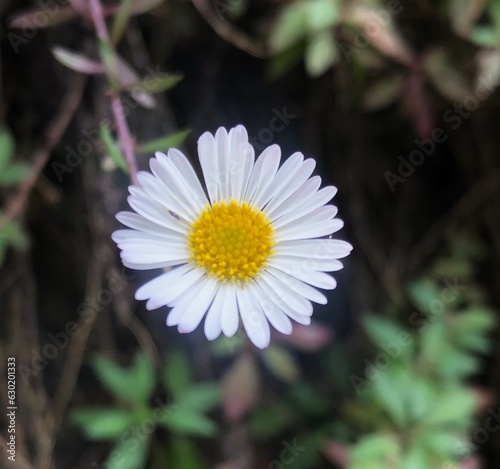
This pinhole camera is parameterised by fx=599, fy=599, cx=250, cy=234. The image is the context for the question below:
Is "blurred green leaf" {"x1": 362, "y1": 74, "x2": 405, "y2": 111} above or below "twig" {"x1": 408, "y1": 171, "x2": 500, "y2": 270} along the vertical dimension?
above

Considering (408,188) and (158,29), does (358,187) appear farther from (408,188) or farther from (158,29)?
(158,29)

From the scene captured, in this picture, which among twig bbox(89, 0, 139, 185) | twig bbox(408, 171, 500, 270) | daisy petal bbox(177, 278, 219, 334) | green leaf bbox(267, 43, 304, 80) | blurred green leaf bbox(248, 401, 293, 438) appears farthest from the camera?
twig bbox(408, 171, 500, 270)

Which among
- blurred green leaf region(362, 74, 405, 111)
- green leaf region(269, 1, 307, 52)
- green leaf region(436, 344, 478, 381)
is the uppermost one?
green leaf region(269, 1, 307, 52)

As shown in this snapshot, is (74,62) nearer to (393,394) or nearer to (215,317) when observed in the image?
(215,317)

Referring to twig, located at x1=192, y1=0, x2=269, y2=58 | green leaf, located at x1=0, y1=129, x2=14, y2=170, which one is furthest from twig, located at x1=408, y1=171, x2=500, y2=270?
green leaf, located at x1=0, y1=129, x2=14, y2=170

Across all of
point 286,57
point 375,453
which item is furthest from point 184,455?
point 286,57

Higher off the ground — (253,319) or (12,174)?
(12,174)

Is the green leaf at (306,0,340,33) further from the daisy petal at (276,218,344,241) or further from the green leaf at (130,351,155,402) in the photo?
the green leaf at (130,351,155,402)

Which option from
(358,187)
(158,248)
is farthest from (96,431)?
(358,187)
